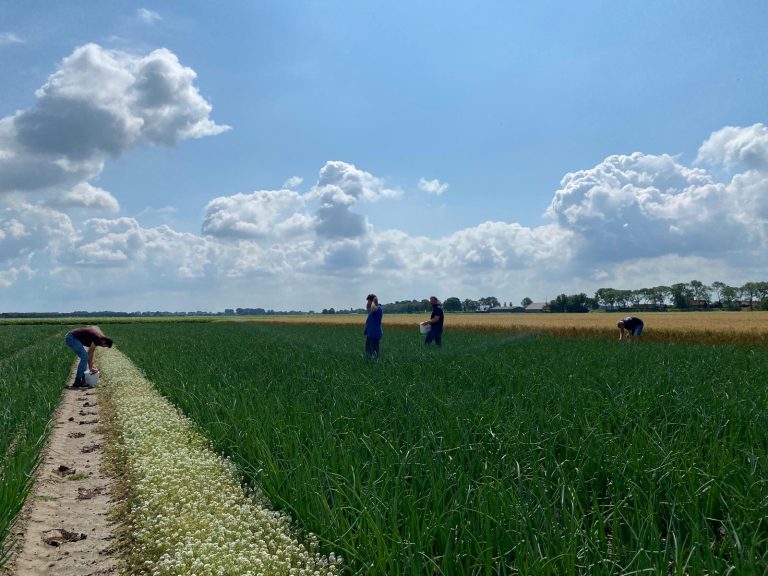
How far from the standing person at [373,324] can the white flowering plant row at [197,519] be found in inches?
270

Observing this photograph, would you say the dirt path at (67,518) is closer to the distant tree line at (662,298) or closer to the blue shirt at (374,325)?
the blue shirt at (374,325)

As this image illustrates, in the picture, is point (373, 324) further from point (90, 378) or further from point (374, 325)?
point (90, 378)

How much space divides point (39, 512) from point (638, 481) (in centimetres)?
612

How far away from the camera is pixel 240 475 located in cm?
603

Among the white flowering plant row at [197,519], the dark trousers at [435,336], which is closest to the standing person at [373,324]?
the dark trousers at [435,336]

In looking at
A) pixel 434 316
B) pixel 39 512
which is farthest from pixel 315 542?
pixel 434 316

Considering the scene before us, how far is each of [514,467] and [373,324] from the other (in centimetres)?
1013

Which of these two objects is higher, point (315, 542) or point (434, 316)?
point (434, 316)

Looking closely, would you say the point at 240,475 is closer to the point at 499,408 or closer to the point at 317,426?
the point at 317,426

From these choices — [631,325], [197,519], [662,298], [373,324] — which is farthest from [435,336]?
[662,298]

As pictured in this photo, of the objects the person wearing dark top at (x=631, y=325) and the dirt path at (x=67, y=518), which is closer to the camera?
the dirt path at (x=67, y=518)

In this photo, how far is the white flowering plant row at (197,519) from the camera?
406 centimetres

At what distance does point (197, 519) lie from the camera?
5.04 meters

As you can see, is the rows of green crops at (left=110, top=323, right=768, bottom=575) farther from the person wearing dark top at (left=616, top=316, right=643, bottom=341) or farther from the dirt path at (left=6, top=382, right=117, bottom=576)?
the person wearing dark top at (left=616, top=316, right=643, bottom=341)
